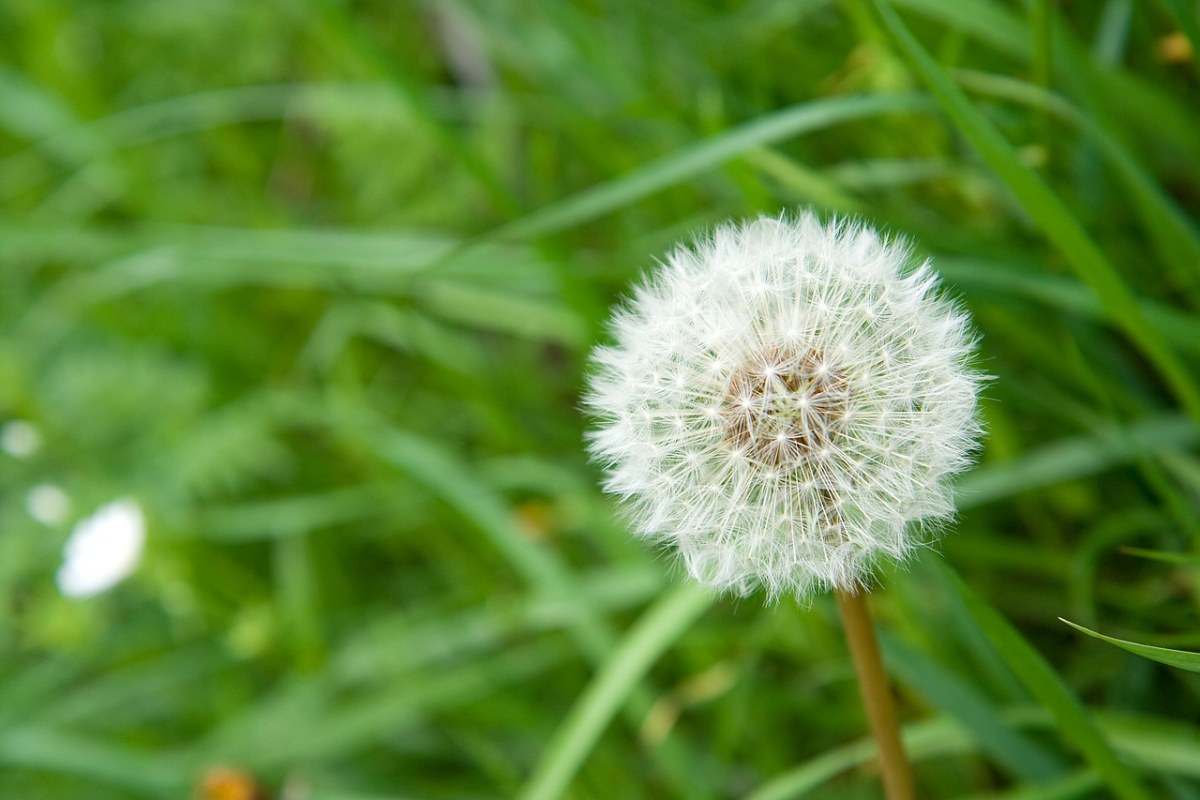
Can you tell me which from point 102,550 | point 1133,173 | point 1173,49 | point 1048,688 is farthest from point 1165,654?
point 102,550

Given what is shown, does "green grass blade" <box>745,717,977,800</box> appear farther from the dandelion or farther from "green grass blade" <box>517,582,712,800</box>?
the dandelion

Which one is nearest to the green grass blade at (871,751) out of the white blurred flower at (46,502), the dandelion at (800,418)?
the dandelion at (800,418)

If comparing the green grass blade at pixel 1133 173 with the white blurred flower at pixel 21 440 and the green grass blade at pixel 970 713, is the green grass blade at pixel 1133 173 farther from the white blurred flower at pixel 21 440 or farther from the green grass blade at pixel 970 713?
the white blurred flower at pixel 21 440

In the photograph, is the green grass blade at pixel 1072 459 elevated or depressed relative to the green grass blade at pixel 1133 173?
depressed

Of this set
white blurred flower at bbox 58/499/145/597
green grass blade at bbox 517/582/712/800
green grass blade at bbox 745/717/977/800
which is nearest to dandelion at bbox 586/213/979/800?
green grass blade at bbox 745/717/977/800

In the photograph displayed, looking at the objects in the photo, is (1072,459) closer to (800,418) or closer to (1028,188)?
(1028,188)

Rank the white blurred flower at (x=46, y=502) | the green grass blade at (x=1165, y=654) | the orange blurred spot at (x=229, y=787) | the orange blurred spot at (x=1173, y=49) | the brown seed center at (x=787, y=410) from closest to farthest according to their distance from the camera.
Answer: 1. the green grass blade at (x=1165, y=654)
2. the brown seed center at (x=787, y=410)
3. the orange blurred spot at (x=1173, y=49)
4. the orange blurred spot at (x=229, y=787)
5. the white blurred flower at (x=46, y=502)
